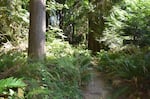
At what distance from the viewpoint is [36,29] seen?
881 cm

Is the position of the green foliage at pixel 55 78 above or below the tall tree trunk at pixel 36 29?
below

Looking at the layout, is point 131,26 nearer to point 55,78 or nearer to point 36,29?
point 36,29

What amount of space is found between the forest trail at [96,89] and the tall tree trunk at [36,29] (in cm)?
157

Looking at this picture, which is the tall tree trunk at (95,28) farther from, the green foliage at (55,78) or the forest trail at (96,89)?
the forest trail at (96,89)

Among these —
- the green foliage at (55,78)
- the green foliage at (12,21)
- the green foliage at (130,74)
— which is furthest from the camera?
the green foliage at (12,21)

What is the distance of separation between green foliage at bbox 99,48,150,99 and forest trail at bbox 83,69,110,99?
24 centimetres

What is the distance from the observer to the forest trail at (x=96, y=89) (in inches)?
302

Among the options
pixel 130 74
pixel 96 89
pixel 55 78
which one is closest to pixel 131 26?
pixel 130 74

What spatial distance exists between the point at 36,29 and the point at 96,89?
7.67 ft

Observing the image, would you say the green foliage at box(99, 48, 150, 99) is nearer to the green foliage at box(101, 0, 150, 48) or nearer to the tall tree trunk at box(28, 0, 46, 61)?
the green foliage at box(101, 0, 150, 48)

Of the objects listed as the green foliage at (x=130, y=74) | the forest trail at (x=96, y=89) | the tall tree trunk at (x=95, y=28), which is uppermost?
the tall tree trunk at (x=95, y=28)

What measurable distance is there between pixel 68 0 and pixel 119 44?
22.5ft

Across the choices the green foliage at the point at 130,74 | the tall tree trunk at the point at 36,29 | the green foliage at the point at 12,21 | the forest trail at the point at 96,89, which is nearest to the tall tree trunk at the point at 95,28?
the green foliage at the point at 12,21

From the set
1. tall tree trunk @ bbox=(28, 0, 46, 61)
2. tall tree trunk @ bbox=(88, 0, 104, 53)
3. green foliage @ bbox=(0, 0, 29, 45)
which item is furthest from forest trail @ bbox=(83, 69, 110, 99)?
green foliage @ bbox=(0, 0, 29, 45)
